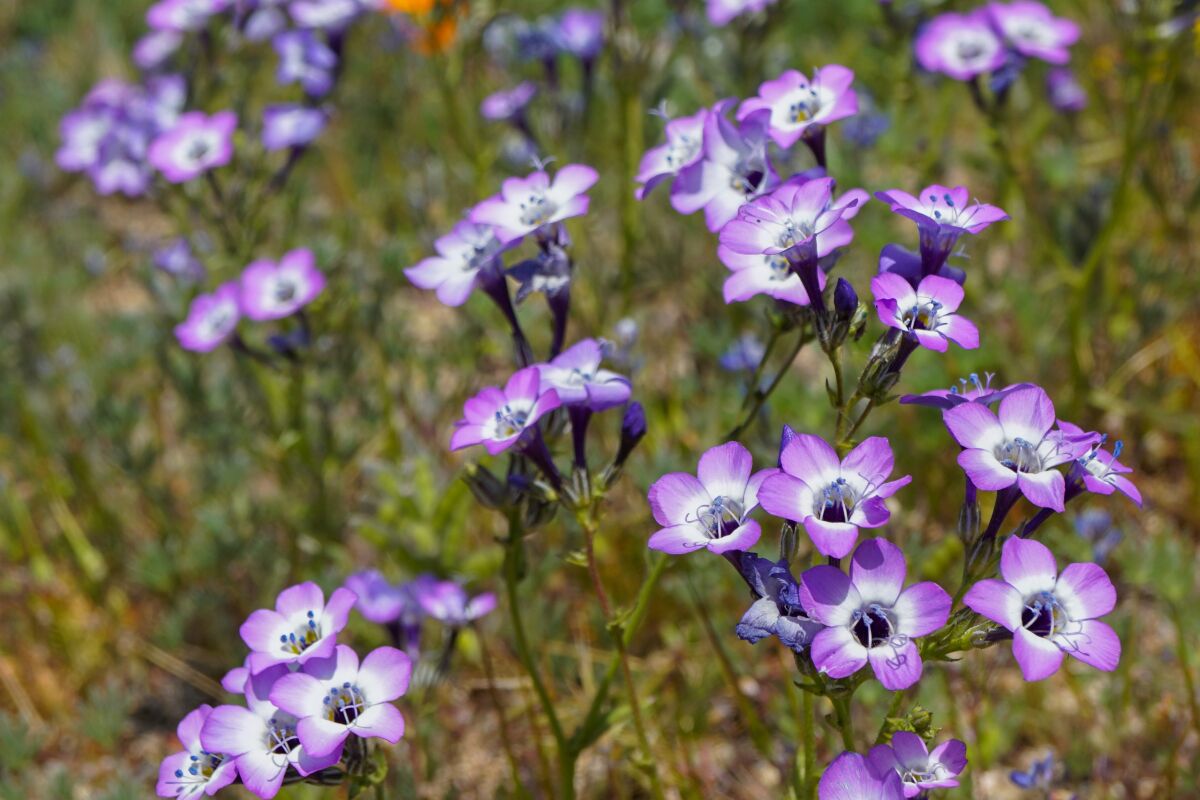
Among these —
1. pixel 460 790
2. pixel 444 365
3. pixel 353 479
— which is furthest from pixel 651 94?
Result: pixel 460 790

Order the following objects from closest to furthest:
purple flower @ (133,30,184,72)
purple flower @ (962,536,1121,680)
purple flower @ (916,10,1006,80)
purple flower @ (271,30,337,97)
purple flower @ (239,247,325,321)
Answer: purple flower @ (962,536,1121,680) < purple flower @ (239,247,325,321) < purple flower @ (916,10,1006,80) < purple flower @ (271,30,337,97) < purple flower @ (133,30,184,72)

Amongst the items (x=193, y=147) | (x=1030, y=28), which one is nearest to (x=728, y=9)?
(x=1030, y=28)

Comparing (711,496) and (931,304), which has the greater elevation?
(931,304)

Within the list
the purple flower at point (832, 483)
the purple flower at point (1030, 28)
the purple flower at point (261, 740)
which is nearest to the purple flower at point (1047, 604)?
the purple flower at point (832, 483)

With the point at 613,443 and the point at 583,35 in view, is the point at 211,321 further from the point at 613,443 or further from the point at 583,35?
the point at 583,35

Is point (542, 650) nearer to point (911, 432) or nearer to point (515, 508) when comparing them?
point (515, 508)

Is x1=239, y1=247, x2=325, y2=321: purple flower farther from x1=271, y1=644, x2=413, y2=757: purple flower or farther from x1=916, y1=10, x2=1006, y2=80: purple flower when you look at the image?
x1=916, y1=10, x2=1006, y2=80: purple flower

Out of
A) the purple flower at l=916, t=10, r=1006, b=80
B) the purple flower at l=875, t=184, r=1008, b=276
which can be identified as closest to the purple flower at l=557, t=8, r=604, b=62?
the purple flower at l=916, t=10, r=1006, b=80
